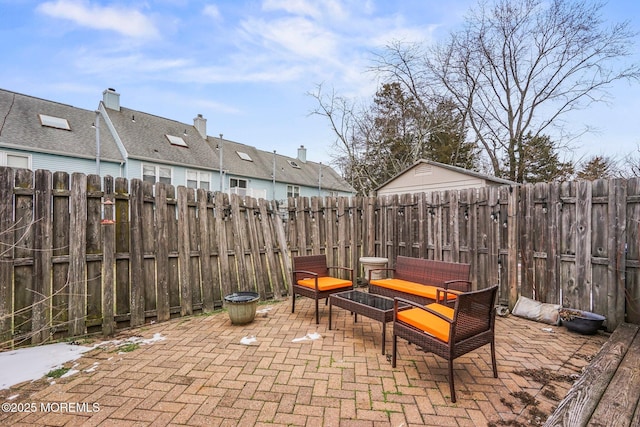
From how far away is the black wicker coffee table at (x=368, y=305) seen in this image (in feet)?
9.86

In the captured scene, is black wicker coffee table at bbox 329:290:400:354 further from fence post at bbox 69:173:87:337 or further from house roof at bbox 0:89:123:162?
house roof at bbox 0:89:123:162

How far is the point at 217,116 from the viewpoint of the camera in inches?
679

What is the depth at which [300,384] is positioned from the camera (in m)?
2.46

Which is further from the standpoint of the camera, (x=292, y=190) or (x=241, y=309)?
(x=292, y=190)

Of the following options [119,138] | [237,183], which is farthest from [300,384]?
[237,183]

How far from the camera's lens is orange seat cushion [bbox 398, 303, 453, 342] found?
2.39 meters

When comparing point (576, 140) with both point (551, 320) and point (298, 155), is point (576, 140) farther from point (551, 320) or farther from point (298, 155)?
point (298, 155)

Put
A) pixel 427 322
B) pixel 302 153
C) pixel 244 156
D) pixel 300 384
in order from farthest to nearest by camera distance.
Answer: pixel 302 153
pixel 244 156
pixel 427 322
pixel 300 384

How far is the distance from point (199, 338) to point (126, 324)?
106 cm

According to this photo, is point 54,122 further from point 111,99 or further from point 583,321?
point 583,321

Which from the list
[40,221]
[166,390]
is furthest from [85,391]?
[40,221]

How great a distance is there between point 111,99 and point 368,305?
15594 mm

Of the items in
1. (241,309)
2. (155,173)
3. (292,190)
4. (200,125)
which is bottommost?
(241,309)

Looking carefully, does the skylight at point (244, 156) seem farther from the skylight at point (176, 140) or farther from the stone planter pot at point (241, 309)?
the stone planter pot at point (241, 309)
